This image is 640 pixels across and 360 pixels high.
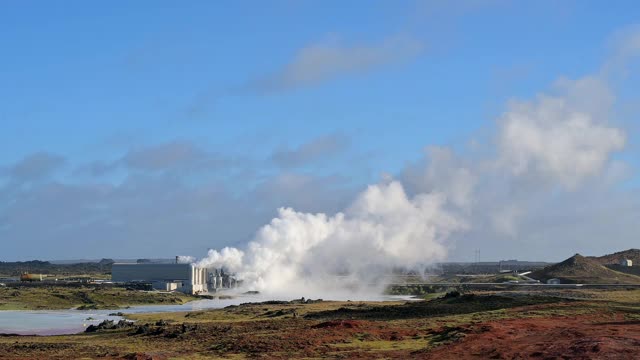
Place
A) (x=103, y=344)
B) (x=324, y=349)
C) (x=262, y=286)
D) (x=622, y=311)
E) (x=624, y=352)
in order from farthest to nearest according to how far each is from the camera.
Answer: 1. (x=262, y=286)
2. (x=622, y=311)
3. (x=103, y=344)
4. (x=324, y=349)
5. (x=624, y=352)

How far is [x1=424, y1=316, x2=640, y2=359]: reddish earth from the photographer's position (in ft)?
173

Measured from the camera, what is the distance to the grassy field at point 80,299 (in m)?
135

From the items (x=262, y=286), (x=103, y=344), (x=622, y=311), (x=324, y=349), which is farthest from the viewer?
(x=262, y=286)

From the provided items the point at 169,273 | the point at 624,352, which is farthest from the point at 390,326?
the point at 169,273

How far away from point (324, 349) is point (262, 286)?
122940 millimetres

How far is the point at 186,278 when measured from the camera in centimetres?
18550

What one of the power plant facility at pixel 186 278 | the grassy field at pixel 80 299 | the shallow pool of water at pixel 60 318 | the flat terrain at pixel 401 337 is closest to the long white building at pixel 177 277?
the power plant facility at pixel 186 278

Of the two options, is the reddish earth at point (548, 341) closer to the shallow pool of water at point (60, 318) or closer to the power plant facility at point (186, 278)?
the shallow pool of water at point (60, 318)

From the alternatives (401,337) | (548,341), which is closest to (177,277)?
(401,337)

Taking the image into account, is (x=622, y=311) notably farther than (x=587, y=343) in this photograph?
Yes

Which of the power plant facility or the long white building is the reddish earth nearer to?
the power plant facility

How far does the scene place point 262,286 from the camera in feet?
605

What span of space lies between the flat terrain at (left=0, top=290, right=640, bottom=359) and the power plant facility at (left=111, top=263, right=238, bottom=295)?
278 ft

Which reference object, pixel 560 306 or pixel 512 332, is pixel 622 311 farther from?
pixel 512 332
